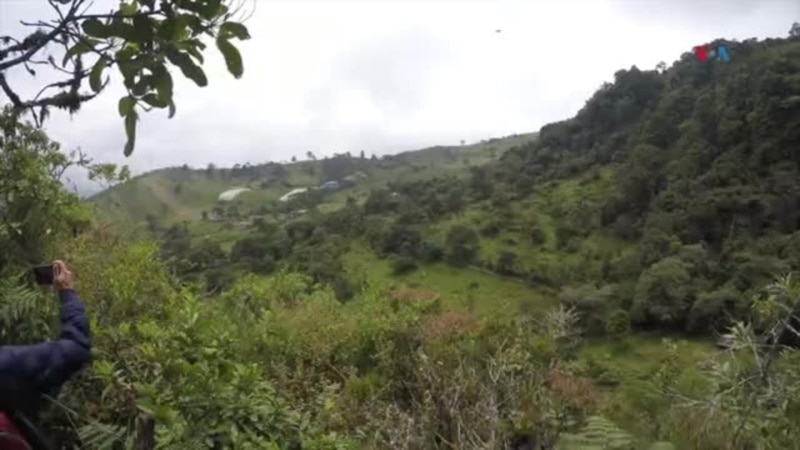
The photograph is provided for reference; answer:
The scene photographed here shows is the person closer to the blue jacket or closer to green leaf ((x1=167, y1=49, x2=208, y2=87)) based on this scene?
the blue jacket

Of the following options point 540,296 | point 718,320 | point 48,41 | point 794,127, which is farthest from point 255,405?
point 794,127

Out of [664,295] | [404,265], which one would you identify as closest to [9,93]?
[664,295]

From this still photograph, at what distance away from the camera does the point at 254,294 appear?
287 inches

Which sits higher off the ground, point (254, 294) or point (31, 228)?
point (31, 228)

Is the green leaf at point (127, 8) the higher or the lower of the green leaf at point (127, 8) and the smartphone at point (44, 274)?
the higher

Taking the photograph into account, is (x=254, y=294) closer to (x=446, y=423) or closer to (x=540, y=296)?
(x=446, y=423)

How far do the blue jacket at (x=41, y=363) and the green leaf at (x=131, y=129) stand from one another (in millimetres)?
987

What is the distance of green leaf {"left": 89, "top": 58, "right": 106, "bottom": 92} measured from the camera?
1.40m

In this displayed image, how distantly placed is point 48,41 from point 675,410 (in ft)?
13.4

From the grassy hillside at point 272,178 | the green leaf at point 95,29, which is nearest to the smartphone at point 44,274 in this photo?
the green leaf at point 95,29

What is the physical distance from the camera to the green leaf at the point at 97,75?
140 cm

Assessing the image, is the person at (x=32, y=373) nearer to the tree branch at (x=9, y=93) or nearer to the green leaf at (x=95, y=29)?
the tree branch at (x=9, y=93)

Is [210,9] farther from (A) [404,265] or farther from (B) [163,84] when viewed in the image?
(A) [404,265]

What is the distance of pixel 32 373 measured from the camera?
200cm
